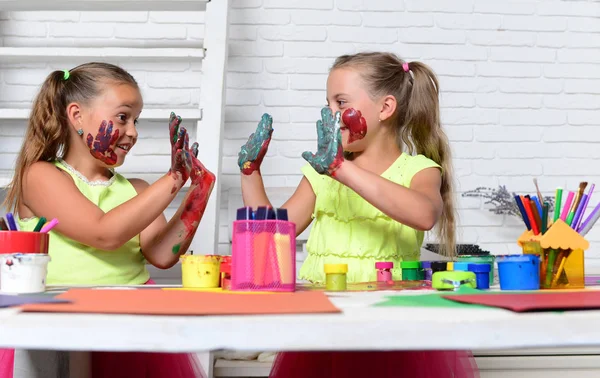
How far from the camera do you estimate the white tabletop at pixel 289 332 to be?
24.7 inches

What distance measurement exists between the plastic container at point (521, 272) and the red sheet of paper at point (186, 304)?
314 mm

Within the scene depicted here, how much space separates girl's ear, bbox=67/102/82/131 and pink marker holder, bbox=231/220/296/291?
991 mm

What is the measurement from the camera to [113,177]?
1.85 meters

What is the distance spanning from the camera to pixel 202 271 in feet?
3.47

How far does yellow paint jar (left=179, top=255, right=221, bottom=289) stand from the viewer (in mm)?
Answer: 1058

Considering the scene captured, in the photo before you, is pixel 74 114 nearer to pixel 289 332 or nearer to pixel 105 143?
pixel 105 143

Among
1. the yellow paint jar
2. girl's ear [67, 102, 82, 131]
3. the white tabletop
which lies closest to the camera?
the white tabletop

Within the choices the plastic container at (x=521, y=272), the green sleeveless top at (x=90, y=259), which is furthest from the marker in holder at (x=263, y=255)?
the green sleeveless top at (x=90, y=259)

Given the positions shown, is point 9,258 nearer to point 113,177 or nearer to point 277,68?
point 113,177

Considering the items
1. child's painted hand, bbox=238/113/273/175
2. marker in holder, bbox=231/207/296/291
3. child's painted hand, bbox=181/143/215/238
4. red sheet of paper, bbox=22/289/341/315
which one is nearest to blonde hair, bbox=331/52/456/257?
child's painted hand, bbox=238/113/273/175

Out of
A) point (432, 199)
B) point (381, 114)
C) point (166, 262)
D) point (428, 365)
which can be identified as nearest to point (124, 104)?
point (166, 262)

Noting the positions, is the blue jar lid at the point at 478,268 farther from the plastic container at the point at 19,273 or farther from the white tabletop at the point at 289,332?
the plastic container at the point at 19,273

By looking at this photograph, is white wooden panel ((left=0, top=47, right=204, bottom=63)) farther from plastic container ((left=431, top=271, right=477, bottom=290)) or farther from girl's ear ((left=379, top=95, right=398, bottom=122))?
plastic container ((left=431, top=271, right=477, bottom=290))

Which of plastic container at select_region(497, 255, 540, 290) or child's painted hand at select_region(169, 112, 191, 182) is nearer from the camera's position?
plastic container at select_region(497, 255, 540, 290)
